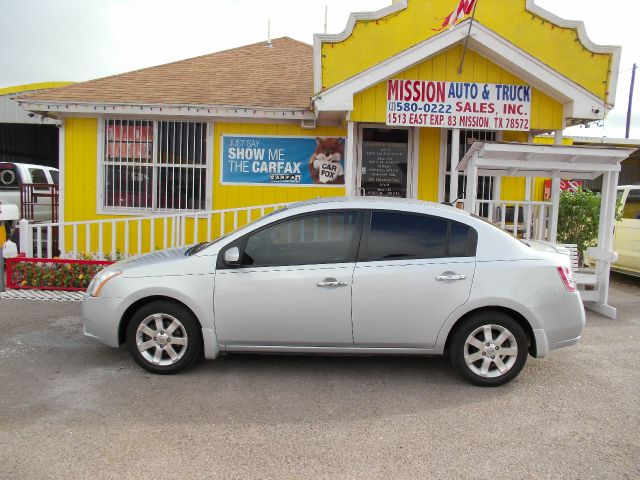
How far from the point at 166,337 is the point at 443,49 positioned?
5.79 meters

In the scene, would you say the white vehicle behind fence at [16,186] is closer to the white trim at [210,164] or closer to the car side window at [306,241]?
the white trim at [210,164]

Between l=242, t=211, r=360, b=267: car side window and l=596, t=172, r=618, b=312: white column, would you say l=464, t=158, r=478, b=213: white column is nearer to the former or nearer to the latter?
l=596, t=172, r=618, b=312: white column

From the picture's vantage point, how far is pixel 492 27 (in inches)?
338

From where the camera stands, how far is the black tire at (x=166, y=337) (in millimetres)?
4547

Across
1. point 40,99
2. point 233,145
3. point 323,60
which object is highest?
point 323,60

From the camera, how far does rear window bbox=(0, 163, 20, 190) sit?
12203mm

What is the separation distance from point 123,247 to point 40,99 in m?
2.77

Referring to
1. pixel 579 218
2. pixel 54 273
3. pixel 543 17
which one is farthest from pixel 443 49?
pixel 54 273

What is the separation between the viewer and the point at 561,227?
8.95m

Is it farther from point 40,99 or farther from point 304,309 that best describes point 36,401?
point 40,99

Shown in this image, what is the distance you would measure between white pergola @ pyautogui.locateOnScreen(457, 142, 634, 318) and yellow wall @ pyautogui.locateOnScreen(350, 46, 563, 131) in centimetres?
111

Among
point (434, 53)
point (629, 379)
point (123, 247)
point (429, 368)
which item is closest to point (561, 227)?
point (434, 53)

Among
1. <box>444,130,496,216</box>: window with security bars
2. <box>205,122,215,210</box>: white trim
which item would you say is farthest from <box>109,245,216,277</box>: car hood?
<box>444,130,496,216</box>: window with security bars

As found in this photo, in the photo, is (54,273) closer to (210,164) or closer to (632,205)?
(210,164)
